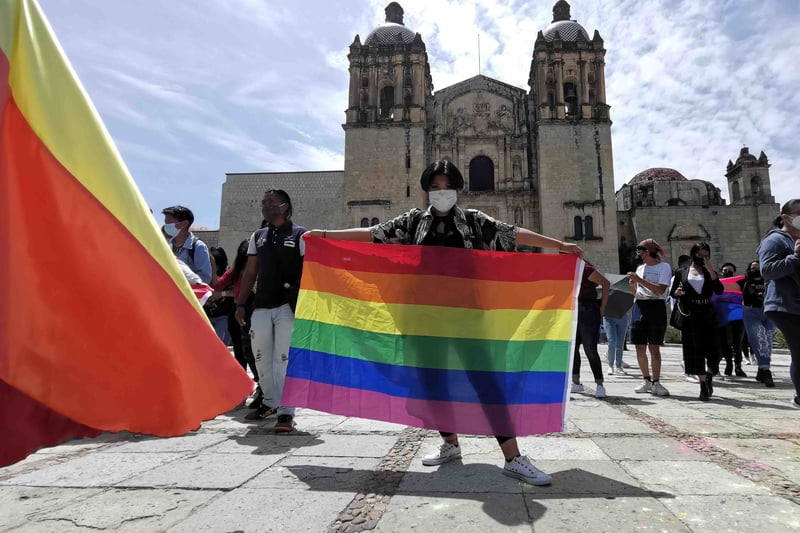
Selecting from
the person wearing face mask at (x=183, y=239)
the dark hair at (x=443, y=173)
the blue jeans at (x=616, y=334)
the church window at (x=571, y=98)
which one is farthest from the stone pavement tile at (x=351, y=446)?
the church window at (x=571, y=98)

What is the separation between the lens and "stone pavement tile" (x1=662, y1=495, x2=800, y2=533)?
1.75 m

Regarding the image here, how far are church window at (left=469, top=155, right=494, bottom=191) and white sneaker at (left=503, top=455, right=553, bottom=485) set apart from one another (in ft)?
89.7

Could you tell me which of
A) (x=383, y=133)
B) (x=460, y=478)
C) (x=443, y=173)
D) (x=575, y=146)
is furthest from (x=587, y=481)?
(x=575, y=146)

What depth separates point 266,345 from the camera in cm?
384

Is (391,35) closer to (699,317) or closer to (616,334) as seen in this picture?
(616,334)

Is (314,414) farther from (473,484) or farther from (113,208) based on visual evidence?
(113,208)

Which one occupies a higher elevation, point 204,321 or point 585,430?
point 204,321

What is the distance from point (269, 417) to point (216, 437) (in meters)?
0.81

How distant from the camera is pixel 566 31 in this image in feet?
96.7

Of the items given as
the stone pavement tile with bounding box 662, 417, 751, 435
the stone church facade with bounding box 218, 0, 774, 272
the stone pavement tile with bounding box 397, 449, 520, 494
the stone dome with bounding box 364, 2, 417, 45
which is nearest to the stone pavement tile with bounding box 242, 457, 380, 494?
the stone pavement tile with bounding box 397, 449, 520, 494

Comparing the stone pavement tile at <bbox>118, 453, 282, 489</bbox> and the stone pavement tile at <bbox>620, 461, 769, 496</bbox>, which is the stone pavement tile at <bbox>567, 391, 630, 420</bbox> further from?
the stone pavement tile at <bbox>118, 453, 282, 489</bbox>

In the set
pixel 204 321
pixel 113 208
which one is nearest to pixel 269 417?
pixel 204 321

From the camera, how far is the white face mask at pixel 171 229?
4.32 metres

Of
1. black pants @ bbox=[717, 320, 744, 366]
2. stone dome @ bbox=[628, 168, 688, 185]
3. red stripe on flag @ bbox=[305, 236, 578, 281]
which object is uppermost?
stone dome @ bbox=[628, 168, 688, 185]
